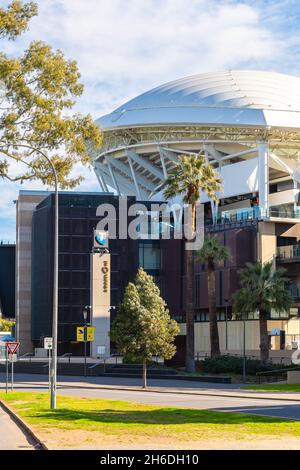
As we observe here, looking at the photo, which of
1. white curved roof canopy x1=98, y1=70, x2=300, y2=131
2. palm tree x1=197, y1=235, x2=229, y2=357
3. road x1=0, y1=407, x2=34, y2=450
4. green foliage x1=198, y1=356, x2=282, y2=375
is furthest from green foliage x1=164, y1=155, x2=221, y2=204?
road x1=0, y1=407, x2=34, y2=450

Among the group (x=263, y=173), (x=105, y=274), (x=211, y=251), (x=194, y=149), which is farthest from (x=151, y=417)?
(x=194, y=149)

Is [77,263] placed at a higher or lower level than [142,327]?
higher

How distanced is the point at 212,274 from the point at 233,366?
7.71 m

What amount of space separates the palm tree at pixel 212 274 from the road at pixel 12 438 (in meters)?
43.3

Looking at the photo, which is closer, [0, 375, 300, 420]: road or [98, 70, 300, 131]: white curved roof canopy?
[0, 375, 300, 420]: road

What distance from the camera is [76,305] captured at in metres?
96.6

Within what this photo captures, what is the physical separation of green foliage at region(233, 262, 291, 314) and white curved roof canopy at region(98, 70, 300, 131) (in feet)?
108

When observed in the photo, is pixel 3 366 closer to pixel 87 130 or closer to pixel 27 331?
pixel 27 331

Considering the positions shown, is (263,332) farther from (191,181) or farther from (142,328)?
(142,328)

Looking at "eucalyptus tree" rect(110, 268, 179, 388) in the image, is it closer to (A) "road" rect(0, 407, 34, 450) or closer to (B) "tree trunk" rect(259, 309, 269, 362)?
(B) "tree trunk" rect(259, 309, 269, 362)

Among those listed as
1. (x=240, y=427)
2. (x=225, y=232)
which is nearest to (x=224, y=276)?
(x=225, y=232)

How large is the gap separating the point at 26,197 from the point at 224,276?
31.3 m

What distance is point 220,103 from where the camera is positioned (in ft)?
353

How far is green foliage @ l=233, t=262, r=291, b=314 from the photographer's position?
72062mm
